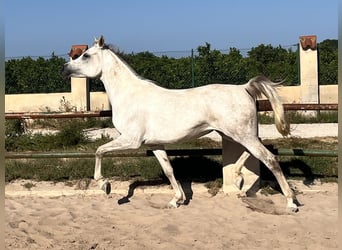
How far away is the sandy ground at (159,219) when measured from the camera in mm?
4438

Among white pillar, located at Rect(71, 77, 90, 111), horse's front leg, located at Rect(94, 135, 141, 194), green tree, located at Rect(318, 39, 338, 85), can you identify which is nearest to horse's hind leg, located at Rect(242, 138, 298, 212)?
horse's front leg, located at Rect(94, 135, 141, 194)

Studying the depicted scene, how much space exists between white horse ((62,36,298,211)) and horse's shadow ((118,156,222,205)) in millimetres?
601

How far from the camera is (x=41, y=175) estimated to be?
673 centimetres

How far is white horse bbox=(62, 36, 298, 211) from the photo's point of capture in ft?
17.4

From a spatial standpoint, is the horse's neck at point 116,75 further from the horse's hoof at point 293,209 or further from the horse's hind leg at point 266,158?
the horse's hoof at point 293,209

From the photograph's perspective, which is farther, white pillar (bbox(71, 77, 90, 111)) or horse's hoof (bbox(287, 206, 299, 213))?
white pillar (bbox(71, 77, 90, 111))

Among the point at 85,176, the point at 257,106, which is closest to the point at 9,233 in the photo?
the point at 85,176

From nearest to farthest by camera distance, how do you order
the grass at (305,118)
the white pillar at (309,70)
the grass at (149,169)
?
the grass at (149,169), the grass at (305,118), the white pillar at (309,70)

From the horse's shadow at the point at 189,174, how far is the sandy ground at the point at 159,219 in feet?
0.17

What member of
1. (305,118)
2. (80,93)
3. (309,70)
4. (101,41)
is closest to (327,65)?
(309,70)

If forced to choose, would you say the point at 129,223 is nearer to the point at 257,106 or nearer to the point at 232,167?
the point at 232,167

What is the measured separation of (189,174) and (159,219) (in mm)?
1694

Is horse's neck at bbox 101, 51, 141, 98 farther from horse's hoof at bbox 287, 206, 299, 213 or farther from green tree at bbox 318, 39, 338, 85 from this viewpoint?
green tree at bbox 318, 39, 338, 85

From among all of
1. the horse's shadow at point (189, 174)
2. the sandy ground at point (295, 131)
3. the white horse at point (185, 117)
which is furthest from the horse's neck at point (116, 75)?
the sandy ground at point (295, 131)
